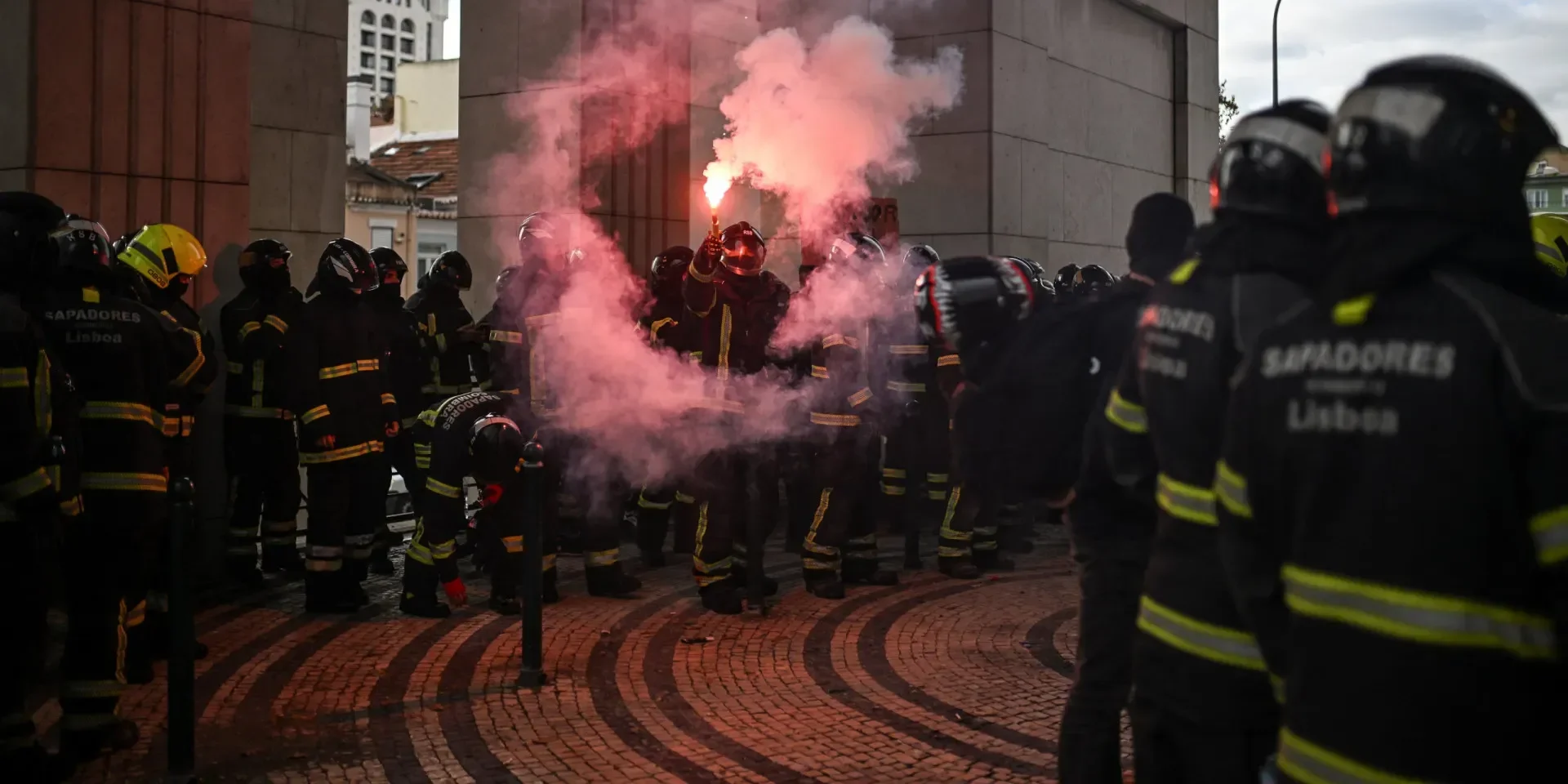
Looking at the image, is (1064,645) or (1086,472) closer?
(1086,472)

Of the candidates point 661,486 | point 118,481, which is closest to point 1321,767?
point 118,481

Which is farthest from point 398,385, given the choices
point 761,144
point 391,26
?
point 391,26

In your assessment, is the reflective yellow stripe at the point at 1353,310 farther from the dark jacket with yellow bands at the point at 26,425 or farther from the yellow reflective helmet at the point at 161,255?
the yellow reflective helmet at the point at 161,255

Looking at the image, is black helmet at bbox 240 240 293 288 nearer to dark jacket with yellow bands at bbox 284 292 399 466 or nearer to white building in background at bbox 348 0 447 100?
dark jacket with yellow bands at bbox 284 292 399 466

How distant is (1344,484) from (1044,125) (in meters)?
12.1

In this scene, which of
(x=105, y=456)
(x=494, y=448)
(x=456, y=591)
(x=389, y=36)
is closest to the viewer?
(x=105, y=456)

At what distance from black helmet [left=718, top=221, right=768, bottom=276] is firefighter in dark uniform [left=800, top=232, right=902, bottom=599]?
69 cm

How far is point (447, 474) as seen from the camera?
24.0 feet

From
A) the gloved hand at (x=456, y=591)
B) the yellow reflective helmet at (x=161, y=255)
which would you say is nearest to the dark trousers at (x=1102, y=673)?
the gloved hand at (x=456, y=591)

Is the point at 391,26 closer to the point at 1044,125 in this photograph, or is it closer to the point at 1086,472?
the point at 1044,125

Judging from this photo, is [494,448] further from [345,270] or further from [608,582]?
[345,270]

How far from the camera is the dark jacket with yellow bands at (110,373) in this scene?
5.38 meters

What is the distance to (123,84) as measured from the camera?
848 cm

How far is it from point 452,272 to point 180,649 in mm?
5496
